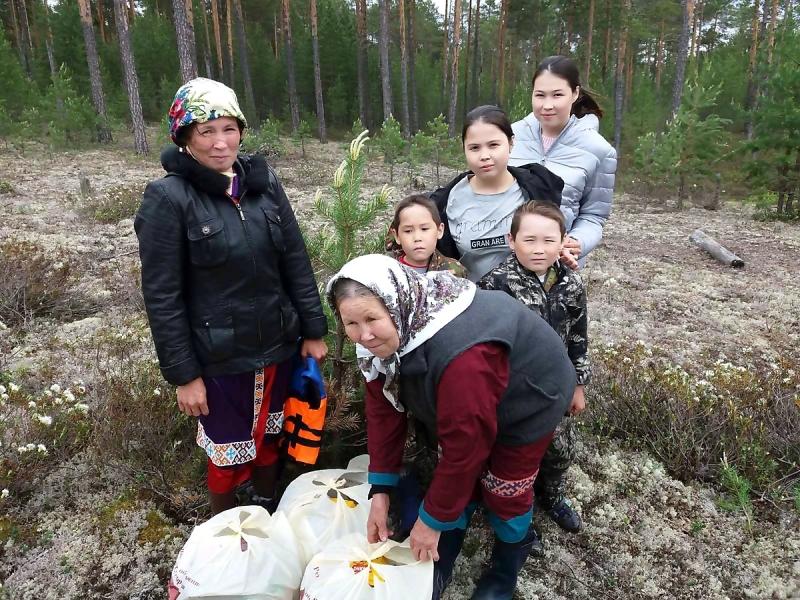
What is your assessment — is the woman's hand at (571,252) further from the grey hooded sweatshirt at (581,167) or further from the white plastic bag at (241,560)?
the white plastic bag at (241,560)

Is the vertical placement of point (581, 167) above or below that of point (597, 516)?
above

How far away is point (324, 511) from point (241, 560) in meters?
0.38

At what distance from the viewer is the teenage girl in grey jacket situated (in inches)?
92.4

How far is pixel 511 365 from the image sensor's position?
1697mm

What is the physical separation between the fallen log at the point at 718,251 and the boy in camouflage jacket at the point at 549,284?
6663 millimetres

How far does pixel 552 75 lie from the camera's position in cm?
233

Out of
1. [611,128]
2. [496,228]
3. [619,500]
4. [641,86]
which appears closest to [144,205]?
[496,228]

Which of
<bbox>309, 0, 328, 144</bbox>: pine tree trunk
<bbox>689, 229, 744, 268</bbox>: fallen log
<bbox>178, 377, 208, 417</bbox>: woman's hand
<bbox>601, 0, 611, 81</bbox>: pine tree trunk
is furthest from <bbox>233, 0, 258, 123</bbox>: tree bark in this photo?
<bbox>178, 377, 208, 417</bbox>: woman's hand

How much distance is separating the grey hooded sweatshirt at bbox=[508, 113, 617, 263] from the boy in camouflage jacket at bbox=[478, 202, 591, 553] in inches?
11.6

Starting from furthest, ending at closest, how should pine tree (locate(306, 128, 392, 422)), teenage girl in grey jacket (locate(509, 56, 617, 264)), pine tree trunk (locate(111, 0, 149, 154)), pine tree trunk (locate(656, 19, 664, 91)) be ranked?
pine tree trunk (locate(656, 19, 664, 91))
pine tree trunk (locate(111, 0, 149, 154))
pine tree (locate(306, 128, 392, 422))
teenage girl in grey jacket (locate(509, 56, 617, 264))

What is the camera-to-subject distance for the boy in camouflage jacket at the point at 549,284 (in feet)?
6.50

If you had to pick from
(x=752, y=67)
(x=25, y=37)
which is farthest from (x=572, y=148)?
(x=25, y=37)

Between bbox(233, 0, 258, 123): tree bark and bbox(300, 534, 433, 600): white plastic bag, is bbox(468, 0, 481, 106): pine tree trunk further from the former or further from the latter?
bbox(300, 534, 433, 600): white plastic bag

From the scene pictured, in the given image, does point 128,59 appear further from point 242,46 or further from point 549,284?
point 549,284
